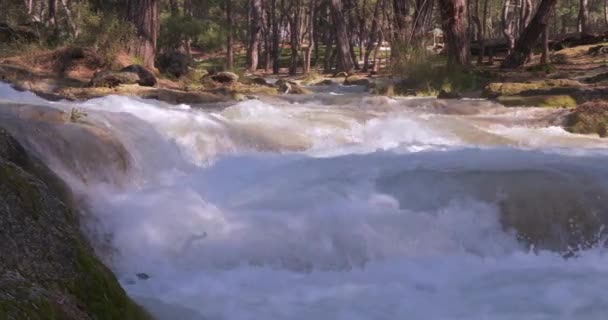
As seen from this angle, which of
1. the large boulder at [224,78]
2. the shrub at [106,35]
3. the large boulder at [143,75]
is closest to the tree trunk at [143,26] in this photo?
the shrub at [106,35]

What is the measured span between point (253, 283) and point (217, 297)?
394 mm

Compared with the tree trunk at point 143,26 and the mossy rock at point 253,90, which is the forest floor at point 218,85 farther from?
the tree trunk at point 143,26

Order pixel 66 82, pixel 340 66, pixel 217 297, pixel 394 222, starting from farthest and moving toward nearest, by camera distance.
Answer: pixel 340 66 < pixel 66 82 < pixel 394 222 < pixel 217 297

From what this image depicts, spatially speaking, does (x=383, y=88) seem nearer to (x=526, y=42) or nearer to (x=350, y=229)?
(x=526, y=42)

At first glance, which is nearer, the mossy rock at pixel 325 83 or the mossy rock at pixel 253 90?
the mossy rock at pixel 253 90

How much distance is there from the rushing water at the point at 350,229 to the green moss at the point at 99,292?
0.84 meters

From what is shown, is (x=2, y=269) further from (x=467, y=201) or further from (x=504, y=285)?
(x=467, y=201)

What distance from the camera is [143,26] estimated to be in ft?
54.6

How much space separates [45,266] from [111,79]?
1035 cm

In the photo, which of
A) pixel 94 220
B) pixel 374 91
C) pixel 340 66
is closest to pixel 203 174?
pixel 94 220

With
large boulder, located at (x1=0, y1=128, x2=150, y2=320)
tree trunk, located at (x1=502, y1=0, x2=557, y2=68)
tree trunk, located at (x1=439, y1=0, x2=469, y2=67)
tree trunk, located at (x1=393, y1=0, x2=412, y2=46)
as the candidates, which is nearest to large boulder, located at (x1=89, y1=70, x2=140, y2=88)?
tree trunk, located at (x1=439, y1=0, x2=469, y2=67)

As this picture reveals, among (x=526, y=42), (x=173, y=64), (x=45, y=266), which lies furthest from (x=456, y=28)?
(x=45, y=266)

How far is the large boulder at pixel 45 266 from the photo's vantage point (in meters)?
2.86

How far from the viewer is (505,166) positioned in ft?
24.3
